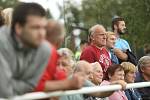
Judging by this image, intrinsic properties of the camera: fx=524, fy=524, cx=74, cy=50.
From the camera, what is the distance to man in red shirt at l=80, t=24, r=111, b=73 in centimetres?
737

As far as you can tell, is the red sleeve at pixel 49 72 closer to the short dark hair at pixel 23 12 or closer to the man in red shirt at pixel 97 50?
the short dark hair at pixel 23 12

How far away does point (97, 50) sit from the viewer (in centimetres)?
745

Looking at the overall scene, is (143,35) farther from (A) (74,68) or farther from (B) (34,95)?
(B) (34,95)

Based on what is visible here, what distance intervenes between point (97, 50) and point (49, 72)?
336cm

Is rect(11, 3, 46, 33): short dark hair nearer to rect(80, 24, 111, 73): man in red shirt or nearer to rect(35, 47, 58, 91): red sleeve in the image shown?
rect(35, 47, 58, 91): red sleeve

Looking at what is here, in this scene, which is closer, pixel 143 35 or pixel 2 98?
pixel 2 98

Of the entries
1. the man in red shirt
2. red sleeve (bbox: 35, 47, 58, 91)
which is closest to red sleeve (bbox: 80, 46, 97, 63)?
the man in red shirt

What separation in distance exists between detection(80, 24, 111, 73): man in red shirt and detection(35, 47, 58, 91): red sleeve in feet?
10.5

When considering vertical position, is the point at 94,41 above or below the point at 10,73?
below

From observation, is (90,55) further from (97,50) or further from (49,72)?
(49,72)

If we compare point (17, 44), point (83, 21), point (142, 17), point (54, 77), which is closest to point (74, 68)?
point (54, 77)

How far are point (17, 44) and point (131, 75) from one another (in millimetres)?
3622

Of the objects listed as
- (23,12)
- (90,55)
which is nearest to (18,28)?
(23,12)

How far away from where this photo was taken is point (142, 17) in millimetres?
19938
